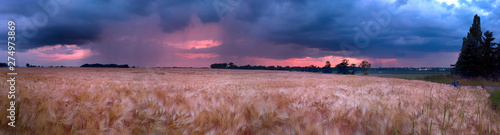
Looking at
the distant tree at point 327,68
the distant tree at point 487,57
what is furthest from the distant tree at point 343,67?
the distant tree at point 487,57

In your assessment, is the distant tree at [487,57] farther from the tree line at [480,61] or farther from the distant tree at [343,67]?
the distant tree at [343,67]

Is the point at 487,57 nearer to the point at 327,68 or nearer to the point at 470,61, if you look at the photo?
the point at 470,61

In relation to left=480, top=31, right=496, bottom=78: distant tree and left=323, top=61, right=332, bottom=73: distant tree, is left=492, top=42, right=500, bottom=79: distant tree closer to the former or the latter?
left=480, top=31, right=496, bottom=78: distant tree

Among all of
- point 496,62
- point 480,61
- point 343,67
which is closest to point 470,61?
point 480,61

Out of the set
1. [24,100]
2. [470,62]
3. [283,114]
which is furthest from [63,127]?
[470,62]

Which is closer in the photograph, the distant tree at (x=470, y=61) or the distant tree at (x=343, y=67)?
the distant tree at (x=470, y=61)

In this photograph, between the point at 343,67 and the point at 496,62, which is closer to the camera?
the point at 496,62

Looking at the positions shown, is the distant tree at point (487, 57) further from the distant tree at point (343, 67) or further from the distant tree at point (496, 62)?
the distant tree at point (343, 67)

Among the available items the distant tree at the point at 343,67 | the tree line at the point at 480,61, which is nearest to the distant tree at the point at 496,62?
the tree line at the point at 480,61

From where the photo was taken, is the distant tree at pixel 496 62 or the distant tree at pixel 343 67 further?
the distant tree at pixel 343 67

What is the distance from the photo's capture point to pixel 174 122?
1996 millimetres

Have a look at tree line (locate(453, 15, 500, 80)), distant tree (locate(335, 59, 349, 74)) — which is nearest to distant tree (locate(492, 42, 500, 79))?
tree line (locate(453, 15, 500, 80))

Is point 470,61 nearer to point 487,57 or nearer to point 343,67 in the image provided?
point 487,57

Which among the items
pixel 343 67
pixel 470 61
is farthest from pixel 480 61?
pixel 343 67
